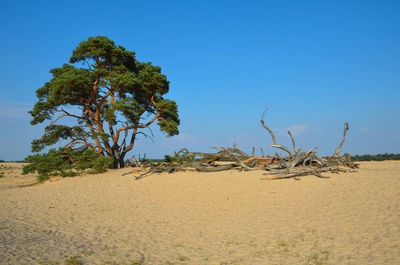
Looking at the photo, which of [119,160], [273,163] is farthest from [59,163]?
[273,163]

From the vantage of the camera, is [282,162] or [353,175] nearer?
[353,175]

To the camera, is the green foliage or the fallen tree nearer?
the fallen tree

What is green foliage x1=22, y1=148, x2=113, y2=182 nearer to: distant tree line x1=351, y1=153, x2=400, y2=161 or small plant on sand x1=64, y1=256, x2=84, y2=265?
small plant on sand x1=64, y1=256, x2=84, y2=265

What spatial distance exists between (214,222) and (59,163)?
642 inches

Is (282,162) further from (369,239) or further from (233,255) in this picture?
(233,255)

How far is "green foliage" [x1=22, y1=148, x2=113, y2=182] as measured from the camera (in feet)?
68.5

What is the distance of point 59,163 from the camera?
70.6ft

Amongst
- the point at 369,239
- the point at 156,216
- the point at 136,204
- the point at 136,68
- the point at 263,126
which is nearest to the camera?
the point at 369,239

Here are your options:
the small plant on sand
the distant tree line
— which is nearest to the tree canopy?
the small plant on sand

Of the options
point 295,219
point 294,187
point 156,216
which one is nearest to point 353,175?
point 294,187

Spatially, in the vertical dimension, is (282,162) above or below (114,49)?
below

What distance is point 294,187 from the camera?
13.6m

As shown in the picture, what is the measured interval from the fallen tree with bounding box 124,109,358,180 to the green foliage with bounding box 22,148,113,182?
359cm

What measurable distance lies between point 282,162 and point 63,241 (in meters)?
12.6
